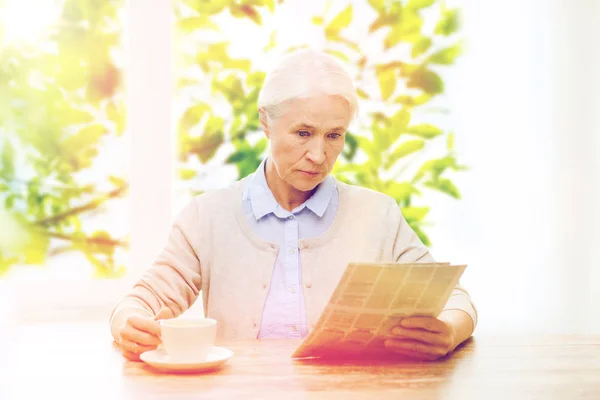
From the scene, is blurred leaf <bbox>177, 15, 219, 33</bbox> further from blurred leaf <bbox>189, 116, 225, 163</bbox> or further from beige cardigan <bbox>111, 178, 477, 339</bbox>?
beige cardigan <bbox>111, 178, 477, 339</bbox>

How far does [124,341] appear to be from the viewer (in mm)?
1293

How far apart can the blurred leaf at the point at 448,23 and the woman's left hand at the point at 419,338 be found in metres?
1.79

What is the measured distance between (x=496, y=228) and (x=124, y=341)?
192cm

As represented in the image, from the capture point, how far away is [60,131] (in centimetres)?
257

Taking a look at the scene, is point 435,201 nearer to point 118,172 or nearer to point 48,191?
point 118,172

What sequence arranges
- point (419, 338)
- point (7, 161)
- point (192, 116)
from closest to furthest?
1. point (419, 338)
2. point (7, 161)
3. point (192, 116)

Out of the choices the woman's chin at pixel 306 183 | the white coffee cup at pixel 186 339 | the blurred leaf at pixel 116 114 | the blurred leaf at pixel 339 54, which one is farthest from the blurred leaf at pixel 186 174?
the white coffee cup at pixel 186 339

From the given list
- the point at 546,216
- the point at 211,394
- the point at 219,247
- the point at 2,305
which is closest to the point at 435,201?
the point at 546,216

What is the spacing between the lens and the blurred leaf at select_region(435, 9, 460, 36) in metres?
2.81

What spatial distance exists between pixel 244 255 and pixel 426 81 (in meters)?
1.37

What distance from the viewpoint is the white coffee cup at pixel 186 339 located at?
1.16m

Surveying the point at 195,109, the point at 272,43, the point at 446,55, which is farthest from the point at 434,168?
the point at 195,109

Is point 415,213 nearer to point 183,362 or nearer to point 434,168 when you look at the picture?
point 434,168

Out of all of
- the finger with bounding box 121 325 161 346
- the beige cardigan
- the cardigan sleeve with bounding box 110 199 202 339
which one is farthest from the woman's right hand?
the beige cardigan
